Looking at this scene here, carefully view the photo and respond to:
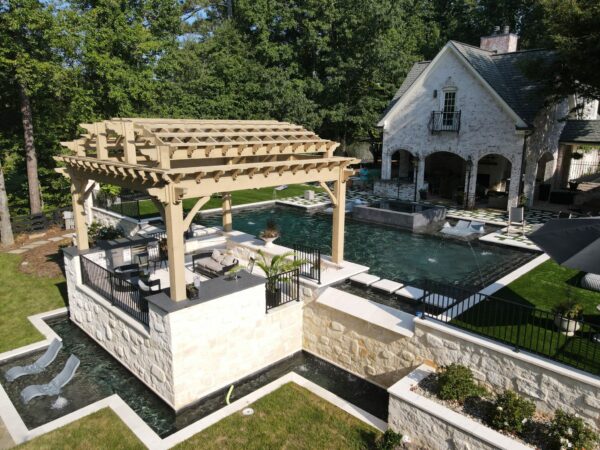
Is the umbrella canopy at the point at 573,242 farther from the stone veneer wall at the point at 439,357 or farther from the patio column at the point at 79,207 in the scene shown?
the patio column at the point at 79,207

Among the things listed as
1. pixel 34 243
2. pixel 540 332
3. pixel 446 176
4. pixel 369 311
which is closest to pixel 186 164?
pixel 369 311

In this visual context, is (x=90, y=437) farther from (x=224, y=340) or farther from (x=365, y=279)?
(x=365, y=279)

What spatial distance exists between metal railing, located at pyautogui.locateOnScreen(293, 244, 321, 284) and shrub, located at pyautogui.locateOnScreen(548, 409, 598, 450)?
6.39 metres

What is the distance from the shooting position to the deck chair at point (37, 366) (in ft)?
33.7

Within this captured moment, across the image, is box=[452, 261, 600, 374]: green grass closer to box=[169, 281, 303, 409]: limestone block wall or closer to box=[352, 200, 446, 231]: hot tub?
box=[169, 281, 303, 409]: limestone block wall

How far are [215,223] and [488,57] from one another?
20.2m

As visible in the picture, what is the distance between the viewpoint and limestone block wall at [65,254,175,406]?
9.59m

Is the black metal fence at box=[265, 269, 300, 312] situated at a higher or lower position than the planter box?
higher

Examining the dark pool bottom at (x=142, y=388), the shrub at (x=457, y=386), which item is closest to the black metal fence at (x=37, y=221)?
the dark pool bottom at (x=142, y=388)

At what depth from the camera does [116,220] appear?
21.4 metres

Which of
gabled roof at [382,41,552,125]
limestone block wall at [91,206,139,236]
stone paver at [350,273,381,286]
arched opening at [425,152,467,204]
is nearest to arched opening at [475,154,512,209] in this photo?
arched opening at [425,152,467,204]

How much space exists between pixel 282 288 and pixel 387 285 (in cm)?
313

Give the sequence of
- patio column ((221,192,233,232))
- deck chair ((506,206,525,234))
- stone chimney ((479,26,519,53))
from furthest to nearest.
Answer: stone chimney ((479,26,519,53)) → deck chair ((506,206,525,234)) → patio column ((221,192,233,232))

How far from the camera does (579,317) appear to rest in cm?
973
